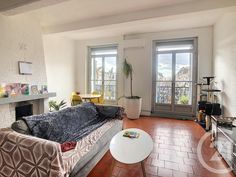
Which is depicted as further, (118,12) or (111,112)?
(118,12)

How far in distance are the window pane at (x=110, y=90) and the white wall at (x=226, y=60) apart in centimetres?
332

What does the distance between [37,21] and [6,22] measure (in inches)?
34.3

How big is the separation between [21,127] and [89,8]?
2.72 metres

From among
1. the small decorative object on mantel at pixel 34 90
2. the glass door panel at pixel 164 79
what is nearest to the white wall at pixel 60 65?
the small decorative object on mantel at pixel 34 90

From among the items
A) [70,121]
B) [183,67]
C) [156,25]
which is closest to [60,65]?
[156,25]

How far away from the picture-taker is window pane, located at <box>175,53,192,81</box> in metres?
5.00

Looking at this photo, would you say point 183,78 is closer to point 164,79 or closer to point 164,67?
point 164,79

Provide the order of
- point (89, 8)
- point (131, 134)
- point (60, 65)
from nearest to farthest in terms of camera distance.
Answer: point (131, 134)
point (89, 8)
point (60, 65)

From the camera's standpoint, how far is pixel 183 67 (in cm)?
506

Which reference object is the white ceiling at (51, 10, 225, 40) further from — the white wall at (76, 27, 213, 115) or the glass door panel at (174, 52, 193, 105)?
the glass door panel at (174, 52, 193, 105)

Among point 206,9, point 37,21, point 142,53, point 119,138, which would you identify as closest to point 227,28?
point 206,9

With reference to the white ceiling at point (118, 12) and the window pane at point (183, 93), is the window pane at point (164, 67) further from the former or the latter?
the white ceiling at point (118, 12)

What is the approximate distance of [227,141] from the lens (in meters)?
2.35

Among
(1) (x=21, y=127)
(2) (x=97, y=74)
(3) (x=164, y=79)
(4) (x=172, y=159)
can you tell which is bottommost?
(4) (x=172, y=159)
